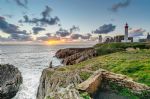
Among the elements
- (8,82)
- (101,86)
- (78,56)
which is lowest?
(8,82)

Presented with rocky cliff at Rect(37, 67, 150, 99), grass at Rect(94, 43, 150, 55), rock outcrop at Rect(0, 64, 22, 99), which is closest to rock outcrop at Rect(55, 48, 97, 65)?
grass at Rect(94, 43, 150, 55)

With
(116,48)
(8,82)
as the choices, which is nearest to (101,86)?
(8,82)

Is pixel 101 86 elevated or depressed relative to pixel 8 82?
elevated

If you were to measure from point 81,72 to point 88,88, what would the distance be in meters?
7.23

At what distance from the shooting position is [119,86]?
22328 millimetres

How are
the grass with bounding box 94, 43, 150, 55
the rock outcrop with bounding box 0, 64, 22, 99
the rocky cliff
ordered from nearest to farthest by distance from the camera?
the rocky cliff < the rock outcrop with bounding box 0, 64, 22, 99 < the grass with bounding box 94, 43, 150, 55

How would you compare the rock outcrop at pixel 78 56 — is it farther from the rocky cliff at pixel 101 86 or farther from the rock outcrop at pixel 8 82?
the rocky cliff at pixel 101 86

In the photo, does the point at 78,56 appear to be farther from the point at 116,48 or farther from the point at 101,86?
the point at 101,86

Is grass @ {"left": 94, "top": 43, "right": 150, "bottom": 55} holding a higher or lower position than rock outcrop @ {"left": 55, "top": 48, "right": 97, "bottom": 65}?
higher

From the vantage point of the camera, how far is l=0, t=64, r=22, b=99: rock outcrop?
40.1 metres

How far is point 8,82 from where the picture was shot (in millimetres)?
42688

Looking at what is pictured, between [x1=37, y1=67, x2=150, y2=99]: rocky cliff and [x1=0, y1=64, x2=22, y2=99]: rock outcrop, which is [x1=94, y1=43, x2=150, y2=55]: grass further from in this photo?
[x1=37, y1=67, x2=150, y2=99]: rocky cliff

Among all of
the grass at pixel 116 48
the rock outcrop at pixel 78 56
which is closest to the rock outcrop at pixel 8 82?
the rock outcrop at pixel 78 56

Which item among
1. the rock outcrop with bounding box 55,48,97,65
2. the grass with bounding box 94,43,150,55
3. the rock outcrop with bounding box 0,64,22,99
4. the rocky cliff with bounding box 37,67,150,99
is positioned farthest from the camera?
the grass with bounding box 94,43,150,55
